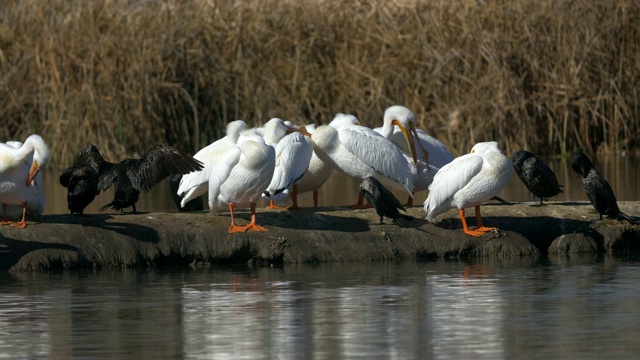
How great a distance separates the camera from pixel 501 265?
10.9 metres

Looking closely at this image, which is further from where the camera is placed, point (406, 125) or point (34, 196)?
point (406, 125)

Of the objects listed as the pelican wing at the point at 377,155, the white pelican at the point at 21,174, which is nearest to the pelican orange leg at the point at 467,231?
the pelican wing at the point at 377,155

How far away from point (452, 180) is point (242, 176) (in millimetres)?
1645

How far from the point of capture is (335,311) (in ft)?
28.4

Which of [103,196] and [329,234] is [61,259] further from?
[103,196]

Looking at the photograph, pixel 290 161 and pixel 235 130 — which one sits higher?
pixel 235 130

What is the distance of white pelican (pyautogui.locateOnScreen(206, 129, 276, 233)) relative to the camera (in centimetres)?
1116

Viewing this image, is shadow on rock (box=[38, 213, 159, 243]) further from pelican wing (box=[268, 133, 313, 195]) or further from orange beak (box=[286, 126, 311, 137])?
orange beak (box=[286, 126, 311, 137])

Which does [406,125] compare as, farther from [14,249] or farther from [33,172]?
[14,249]

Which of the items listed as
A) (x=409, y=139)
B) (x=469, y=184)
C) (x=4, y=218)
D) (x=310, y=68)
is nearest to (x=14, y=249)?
(x=4, y=218)

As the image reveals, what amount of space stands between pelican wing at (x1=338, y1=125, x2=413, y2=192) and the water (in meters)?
1.49

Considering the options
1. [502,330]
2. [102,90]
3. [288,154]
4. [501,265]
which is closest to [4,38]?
[102,90]

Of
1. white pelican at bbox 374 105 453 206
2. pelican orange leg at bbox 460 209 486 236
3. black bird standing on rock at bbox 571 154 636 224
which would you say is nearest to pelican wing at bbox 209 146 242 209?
pelican orange leg at bbox 460 209 486 236

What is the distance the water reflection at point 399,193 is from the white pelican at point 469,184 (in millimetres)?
4316
